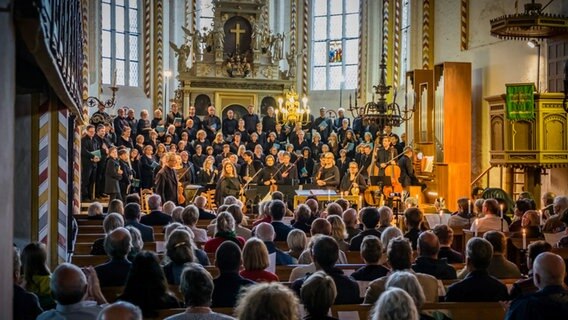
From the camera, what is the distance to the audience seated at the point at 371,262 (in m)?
6.65

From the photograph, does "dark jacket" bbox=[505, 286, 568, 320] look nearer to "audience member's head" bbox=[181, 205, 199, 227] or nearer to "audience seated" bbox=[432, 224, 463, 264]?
"audience seated" bbox=[432, 224, 463, 264]

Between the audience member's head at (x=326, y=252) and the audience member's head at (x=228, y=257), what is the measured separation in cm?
71

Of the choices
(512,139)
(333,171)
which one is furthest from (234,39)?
(512,139)

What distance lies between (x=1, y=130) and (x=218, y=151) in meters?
18.4

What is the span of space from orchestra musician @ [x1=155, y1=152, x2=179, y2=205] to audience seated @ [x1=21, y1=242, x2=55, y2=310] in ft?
38.9

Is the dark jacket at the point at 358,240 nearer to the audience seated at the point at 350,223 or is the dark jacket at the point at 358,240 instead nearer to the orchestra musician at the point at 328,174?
the audience seated at the point at 350,223

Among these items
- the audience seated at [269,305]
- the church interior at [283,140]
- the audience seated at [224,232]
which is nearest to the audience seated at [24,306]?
the church interior at [283,140]

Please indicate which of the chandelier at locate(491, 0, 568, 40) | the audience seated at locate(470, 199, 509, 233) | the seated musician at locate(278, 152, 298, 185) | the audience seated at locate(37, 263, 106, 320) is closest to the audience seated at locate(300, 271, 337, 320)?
the audience seated at locate(37, 263, 106, 320)

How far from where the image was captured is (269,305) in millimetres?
3652

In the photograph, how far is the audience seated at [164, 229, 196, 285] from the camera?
261 inches

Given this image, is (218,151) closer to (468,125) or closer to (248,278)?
(468,125)

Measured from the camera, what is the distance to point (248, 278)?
21.0 ft

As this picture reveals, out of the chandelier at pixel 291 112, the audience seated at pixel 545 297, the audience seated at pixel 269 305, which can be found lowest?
the audience seated at pixel 545 297

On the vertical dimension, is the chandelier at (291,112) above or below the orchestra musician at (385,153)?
above
